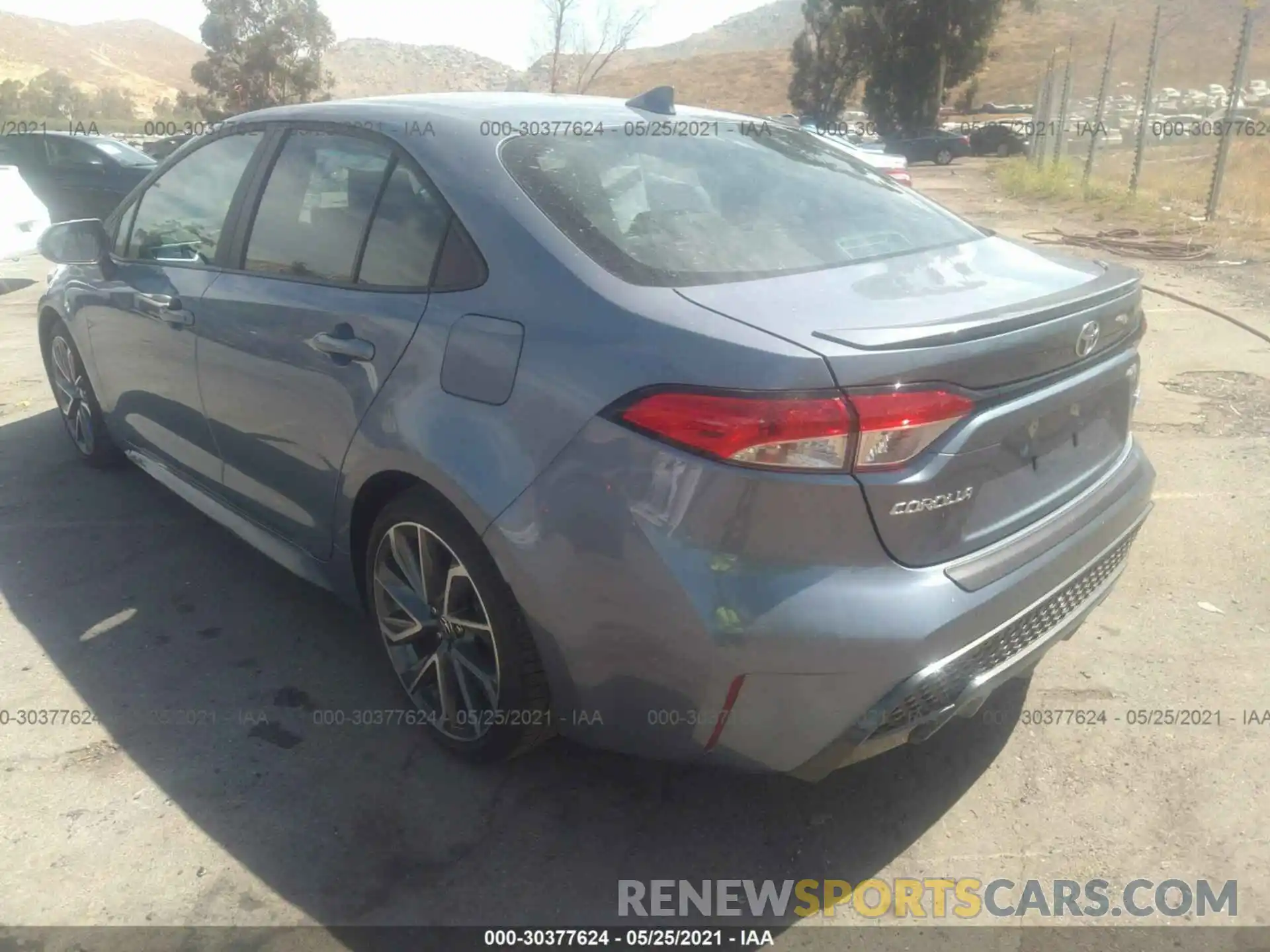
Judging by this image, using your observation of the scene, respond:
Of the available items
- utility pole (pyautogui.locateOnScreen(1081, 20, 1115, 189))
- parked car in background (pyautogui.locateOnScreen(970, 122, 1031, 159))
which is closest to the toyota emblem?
utility pole (pyautogui.locateOnScreen(1081, 20, 1115, 189))

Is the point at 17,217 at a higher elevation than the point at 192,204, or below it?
below

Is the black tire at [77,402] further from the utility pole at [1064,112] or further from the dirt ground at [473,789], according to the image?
the utility pole at [1064,112]

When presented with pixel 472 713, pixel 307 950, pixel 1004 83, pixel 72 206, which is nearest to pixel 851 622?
pixel 472 713

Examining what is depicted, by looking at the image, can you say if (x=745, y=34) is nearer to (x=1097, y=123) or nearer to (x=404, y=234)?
(x=1097, y=123)

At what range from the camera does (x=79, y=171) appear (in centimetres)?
1360

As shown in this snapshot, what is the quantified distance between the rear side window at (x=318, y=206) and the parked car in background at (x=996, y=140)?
37.3 metres

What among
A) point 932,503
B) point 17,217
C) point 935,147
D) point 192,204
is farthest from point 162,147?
point 935,147

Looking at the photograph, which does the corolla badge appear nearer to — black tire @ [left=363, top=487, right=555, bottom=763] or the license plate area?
the license plate area

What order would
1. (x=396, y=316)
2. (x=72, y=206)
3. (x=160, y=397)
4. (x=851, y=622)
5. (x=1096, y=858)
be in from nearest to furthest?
(x=851, y=622) < (x=1096, y=858) < (x=396, y=316) < (x=160, y=397) < (x=72, y=206)

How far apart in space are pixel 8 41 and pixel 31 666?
314 feet

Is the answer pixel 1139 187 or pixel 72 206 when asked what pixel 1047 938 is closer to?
pixel 72 206

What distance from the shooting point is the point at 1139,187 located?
52.1 feet

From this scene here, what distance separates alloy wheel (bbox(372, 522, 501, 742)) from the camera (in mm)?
2535

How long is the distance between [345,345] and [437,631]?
0.80 meters
